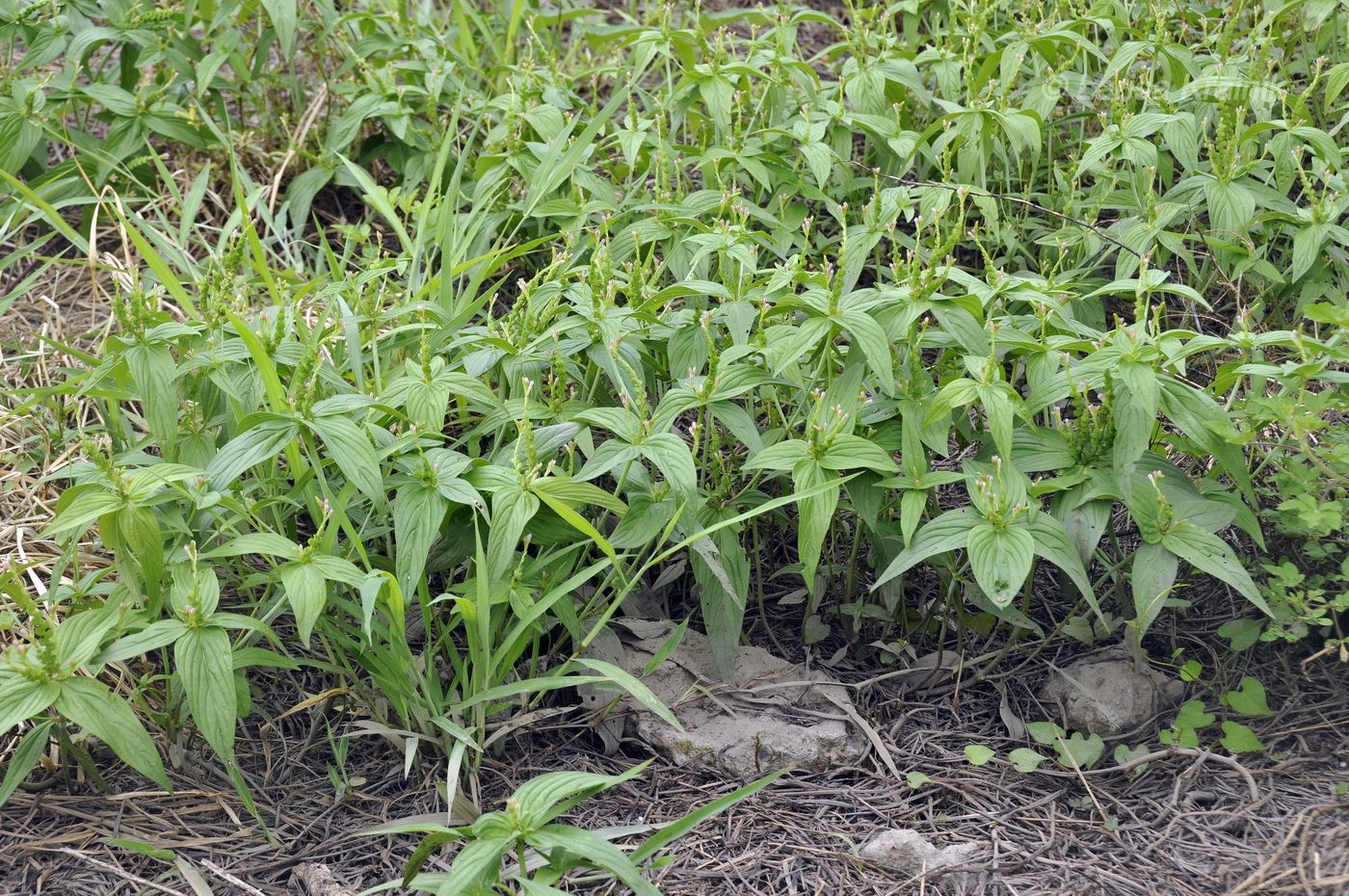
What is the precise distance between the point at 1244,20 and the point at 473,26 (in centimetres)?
203

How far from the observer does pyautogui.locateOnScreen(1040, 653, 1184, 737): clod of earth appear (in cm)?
190

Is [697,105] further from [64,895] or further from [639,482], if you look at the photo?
[64,895]

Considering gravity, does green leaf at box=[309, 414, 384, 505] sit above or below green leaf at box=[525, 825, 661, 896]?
above

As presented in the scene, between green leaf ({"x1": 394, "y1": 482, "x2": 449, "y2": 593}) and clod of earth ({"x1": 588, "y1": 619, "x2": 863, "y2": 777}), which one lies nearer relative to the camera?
green leaf ({"x1": 394, "y1": 482, "x2": 449, "y2": 593})

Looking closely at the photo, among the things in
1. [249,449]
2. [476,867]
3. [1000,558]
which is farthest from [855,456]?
[249,449]

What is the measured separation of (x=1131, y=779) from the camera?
183cm

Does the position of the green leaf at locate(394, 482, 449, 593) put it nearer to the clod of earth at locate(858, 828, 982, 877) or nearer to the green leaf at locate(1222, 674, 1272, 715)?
the clod of earth at locate(858, 828, 982, 877)

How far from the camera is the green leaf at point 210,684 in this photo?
5.23 ft

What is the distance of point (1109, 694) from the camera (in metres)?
1.92

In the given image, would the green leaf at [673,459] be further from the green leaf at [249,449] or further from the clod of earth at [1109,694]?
the clod of earth at [1109,694]

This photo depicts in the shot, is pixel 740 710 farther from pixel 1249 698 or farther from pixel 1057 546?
pixel 1249 698

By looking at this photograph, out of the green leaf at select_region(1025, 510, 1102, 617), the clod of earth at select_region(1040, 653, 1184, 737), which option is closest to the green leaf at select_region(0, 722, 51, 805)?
the green leaf at select_region(1025, 510, 1102, 617)

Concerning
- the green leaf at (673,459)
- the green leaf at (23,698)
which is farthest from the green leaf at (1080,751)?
the green leaf at (23,698)

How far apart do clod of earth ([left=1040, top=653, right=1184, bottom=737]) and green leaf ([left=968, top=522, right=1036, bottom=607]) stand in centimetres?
38
